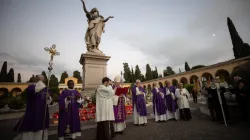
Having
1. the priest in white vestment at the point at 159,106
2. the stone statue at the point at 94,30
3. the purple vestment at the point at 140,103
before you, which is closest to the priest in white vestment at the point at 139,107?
the purple vestment at the point at 140,103

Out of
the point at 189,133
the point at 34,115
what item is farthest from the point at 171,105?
the point at 34,115

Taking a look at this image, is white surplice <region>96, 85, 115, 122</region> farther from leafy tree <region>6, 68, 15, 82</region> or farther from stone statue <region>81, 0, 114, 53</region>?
leafy tree <region>6, 68, 15, 82</region>

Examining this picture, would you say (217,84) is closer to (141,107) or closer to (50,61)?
(141,107)

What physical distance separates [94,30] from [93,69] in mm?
3660

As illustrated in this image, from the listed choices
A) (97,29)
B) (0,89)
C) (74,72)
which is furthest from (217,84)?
(74,72)

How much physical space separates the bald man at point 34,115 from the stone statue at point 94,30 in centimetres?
623

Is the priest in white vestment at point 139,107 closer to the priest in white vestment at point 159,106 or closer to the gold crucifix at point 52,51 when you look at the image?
the priest in white vestment at point 159,106

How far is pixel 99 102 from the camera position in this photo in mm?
4305

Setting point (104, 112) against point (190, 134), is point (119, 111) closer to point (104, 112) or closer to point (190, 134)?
point (104, 112)

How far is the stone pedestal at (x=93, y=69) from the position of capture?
8.55 m

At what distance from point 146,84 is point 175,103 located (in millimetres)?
50040

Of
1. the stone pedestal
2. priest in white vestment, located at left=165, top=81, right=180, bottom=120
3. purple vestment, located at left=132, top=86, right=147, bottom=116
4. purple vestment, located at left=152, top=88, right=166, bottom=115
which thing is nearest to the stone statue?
the stone pedestal

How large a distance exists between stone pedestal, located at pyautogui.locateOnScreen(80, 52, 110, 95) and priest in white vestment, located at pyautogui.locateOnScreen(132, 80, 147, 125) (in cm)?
331

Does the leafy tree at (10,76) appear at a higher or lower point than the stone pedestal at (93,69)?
higher
